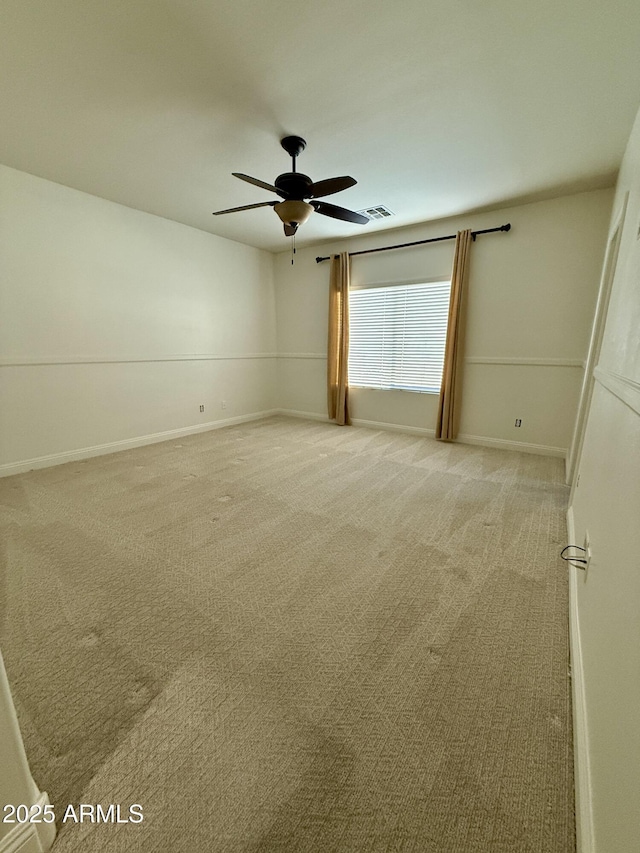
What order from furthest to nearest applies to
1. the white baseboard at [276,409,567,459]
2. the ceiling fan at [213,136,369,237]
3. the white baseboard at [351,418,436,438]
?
the white baseboard at [351,418,436,438] < the white baseboard at [276,409,567,459] < the ceiling fan at [213,136,369,237]

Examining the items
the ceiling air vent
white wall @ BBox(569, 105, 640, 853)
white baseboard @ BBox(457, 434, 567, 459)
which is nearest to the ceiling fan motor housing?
the ceiling air vent

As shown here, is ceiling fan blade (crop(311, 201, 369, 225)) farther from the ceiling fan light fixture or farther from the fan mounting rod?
the fan mounting rod

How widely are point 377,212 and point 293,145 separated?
164 centimetres

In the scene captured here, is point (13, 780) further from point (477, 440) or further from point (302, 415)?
point (302, 415)

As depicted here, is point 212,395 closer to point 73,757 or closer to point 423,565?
point 423,565

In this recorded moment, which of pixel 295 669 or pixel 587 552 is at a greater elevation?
pixel 587 552

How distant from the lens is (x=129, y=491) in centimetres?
280

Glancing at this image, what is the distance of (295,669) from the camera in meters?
1.29

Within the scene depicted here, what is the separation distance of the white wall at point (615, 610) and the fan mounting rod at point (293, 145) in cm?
209

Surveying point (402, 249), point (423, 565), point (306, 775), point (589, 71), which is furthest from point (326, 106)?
point (306, 775)

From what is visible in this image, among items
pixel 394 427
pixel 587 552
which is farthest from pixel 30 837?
pixel 394 427

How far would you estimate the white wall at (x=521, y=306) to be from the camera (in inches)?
131

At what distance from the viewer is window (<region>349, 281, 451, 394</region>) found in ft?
13.9

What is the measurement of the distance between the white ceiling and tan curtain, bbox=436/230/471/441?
798 mm
